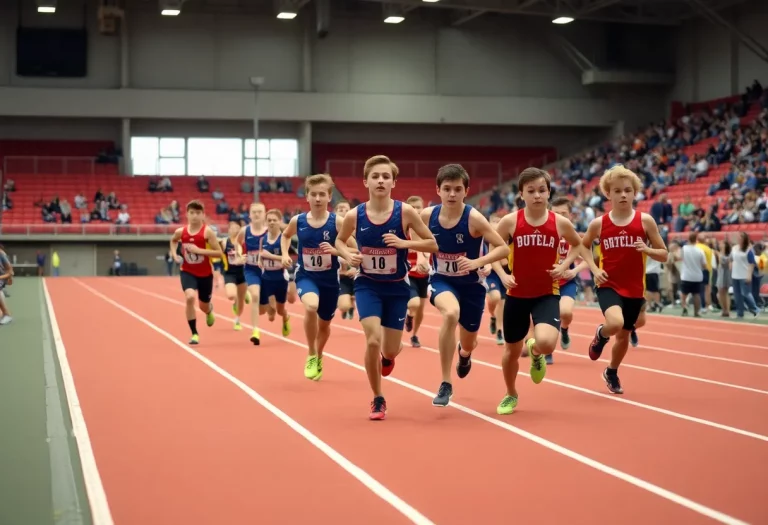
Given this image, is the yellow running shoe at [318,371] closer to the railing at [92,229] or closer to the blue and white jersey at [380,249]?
the blue and white jersey at [380,249]

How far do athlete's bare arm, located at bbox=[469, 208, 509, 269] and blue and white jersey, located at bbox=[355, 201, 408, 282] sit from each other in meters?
A: 0.65

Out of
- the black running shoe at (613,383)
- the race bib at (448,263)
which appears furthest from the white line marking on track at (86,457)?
the black running shoe at (613,383)

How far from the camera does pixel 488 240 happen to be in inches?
352

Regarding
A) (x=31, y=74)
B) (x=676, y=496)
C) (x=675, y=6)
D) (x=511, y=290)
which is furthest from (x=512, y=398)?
(x=31, y=74)

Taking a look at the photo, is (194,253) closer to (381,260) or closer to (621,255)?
(381,260)

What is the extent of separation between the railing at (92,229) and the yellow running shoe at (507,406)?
3742 centimetres

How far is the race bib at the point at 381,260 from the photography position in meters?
8.72

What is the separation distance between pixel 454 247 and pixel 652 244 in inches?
81.9

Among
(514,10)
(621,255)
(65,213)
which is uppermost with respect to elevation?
(514,10)

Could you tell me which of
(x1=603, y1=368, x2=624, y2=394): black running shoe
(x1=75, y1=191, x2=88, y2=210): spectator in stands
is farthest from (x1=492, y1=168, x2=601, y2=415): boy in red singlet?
(x1=75, y1=191, x2=88, y2=210): spectator in stands

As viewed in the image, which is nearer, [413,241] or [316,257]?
[413,241]

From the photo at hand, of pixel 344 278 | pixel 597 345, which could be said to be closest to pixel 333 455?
pixel 597 345

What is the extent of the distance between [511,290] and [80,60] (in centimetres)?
4392

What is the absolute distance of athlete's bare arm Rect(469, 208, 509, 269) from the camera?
8.59 meters
